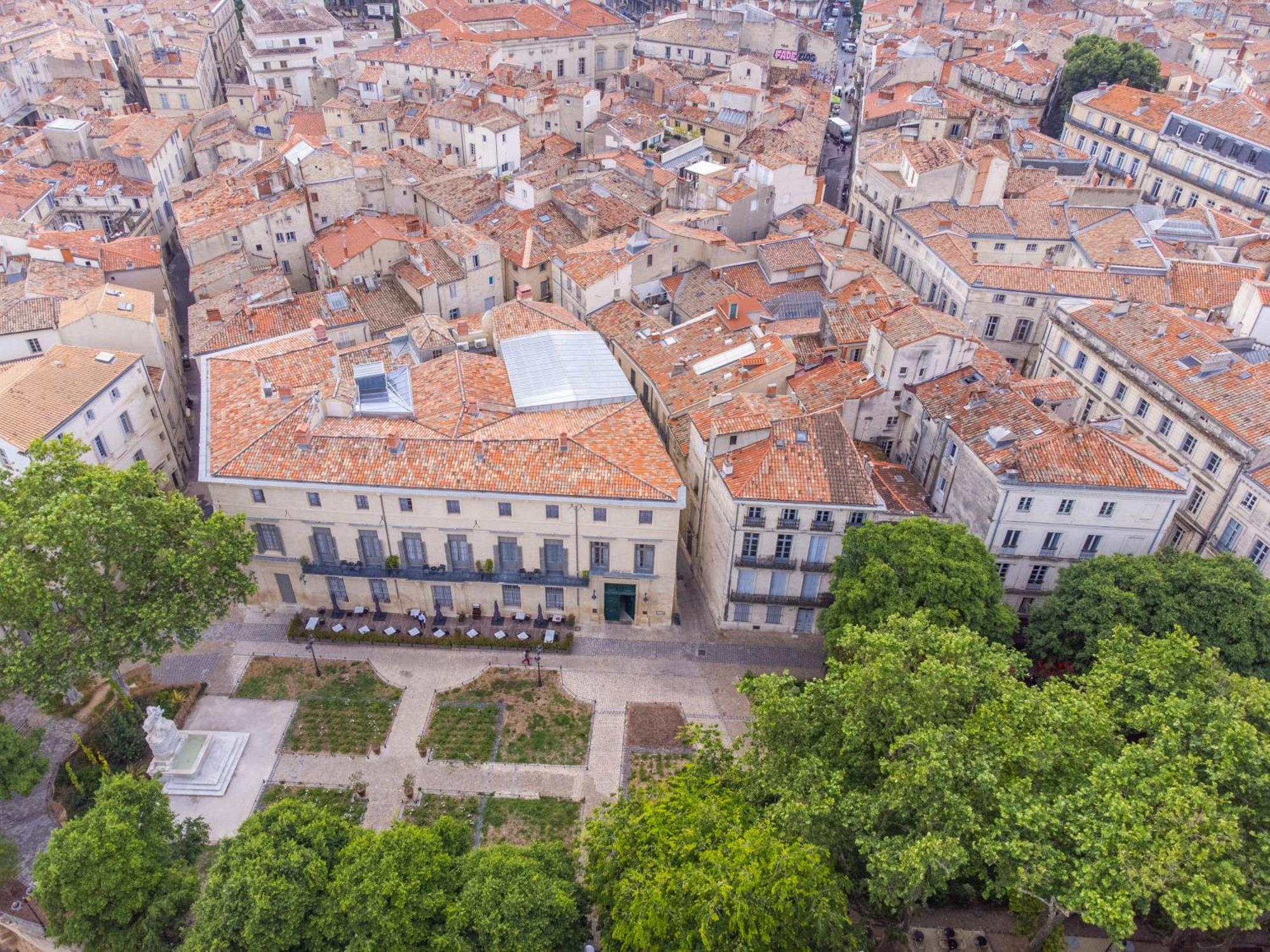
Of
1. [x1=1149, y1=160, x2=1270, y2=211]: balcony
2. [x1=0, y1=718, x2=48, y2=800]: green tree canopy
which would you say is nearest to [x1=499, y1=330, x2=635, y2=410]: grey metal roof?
[x1=0, y1=718, x2=48, y2=800]: green tree canopy

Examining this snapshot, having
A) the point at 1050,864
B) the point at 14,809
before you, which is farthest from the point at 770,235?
the point at 14,809

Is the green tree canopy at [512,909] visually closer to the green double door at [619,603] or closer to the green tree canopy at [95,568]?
the green tree canopy at [95,568]

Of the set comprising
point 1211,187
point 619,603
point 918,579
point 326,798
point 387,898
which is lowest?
point 326,798

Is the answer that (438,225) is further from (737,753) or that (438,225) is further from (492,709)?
(737,753)

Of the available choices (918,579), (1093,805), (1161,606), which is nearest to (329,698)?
(918,579)

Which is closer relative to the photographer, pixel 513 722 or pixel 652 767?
pixel 652 767

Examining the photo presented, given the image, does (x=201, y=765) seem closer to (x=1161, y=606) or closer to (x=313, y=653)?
(x=313, y=653)
